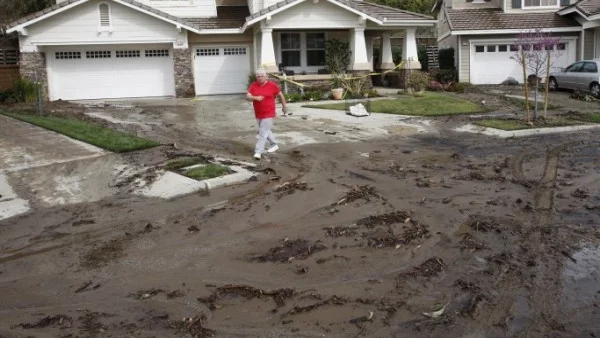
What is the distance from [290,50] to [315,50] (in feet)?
3.65

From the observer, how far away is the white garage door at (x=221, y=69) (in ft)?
84.8

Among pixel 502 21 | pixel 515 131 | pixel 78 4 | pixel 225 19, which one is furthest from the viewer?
pixel 502 21

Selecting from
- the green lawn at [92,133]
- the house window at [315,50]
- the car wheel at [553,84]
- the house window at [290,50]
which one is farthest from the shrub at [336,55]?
the green lawn at [92,133]

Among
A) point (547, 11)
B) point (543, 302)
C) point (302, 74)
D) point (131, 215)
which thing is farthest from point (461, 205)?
point (547, 11)

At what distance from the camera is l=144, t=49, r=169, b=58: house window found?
25.2 meters

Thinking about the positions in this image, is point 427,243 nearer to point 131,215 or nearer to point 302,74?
point 131,215

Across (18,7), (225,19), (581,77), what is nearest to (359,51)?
(225,19)

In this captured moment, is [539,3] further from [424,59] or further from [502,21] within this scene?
[424,59]

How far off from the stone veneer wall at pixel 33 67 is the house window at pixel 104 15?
2.60 m

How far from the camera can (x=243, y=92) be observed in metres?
26.5

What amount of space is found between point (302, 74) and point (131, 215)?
1808cm

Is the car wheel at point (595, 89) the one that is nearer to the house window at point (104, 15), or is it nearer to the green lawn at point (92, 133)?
the green lawn at point (92, 133)

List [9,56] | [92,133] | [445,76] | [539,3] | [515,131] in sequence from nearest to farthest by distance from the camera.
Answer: [92,133] → [515,131] → [9,56] → [445,76] → [539,3]

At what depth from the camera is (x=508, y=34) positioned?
97.8ft
